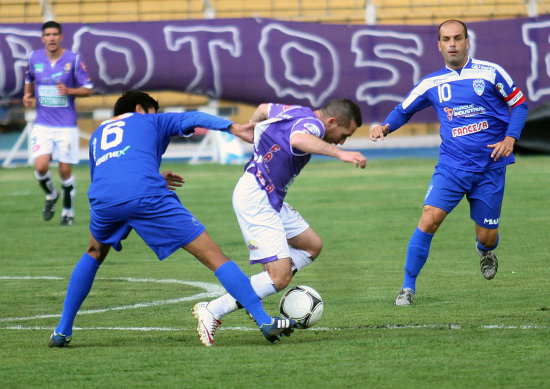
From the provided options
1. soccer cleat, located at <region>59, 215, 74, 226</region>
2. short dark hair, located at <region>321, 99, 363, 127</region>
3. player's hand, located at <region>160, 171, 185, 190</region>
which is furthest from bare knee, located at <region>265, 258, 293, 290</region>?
soccer cleat, located at <region>59, 215, 74, 226</region>

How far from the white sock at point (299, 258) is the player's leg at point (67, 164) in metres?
6.81

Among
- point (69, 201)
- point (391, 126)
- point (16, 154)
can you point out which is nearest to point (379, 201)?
point (69, 201)

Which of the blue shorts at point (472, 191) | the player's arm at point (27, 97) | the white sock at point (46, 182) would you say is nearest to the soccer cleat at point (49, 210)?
the white sock at point (46, 182)

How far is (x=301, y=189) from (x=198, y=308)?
10812 mm

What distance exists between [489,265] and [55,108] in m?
7.49

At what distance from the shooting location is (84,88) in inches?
532

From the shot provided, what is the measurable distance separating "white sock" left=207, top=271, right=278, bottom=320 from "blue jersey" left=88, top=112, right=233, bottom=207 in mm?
783

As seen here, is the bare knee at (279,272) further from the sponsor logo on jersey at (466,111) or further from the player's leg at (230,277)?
the sponsor logo on jersey at (466,111)

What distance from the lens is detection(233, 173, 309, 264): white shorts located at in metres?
6.54

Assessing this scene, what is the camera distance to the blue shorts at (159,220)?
19.9 ft

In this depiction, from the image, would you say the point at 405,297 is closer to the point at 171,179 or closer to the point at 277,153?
the point at 277,153

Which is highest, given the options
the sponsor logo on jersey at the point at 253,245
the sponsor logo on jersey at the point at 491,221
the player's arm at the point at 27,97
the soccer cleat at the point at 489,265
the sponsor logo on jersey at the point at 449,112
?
the sponsor logo on jersey at the point at 449,112

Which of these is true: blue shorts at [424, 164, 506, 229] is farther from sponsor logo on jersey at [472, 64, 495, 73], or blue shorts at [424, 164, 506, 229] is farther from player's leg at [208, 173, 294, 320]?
player's leg at [208, 173, 294, 320]

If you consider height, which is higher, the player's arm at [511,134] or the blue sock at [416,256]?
the player's arm at [511,134]
